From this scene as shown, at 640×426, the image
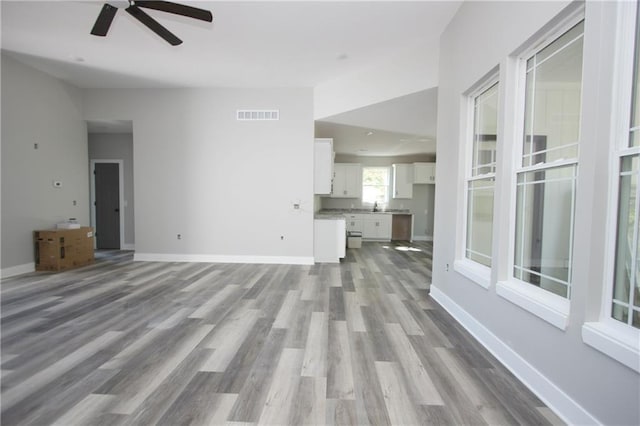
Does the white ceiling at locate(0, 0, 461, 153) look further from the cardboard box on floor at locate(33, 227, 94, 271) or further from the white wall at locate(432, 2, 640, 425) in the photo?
the cardboard box on floor at locate(33, 227, 94, 271)

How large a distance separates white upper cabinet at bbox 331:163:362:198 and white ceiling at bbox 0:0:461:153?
3.47 meters

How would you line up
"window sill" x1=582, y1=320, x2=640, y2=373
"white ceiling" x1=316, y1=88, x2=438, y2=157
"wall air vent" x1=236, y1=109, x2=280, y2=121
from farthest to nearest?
"wall air vent" x1=236, y1=109, x2=280, y2=121 < "white ceiling" x1=316, y1=88, x2=438, y2=157 < "window sill" x1=582, y1=320, x2=640, y2=373

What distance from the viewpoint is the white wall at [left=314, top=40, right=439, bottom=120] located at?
3713 millimetres

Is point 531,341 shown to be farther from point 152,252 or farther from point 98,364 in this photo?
point 152,252

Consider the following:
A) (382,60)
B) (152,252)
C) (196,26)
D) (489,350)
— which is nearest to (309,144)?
(382,60)

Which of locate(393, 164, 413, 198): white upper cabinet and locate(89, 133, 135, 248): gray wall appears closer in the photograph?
locate(89, 133, 135, 248): gray wall

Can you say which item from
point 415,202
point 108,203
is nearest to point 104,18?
point 108,203

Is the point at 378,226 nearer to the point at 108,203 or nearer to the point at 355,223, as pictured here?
the point at 355,223

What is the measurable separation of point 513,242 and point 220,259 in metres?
4.76

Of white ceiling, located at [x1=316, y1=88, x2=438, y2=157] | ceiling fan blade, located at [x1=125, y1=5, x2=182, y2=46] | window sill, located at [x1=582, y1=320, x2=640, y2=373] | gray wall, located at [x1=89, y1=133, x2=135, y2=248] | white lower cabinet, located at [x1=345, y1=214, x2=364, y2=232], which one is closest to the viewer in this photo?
window sill, located at [x1=582, y1=320, x2=640, y2=373]

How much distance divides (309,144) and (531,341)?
4.36 metres

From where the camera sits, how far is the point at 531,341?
1.85 metres

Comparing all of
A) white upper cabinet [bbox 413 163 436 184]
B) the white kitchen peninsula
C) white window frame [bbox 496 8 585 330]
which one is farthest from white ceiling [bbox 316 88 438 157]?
the white kitchen peninsula

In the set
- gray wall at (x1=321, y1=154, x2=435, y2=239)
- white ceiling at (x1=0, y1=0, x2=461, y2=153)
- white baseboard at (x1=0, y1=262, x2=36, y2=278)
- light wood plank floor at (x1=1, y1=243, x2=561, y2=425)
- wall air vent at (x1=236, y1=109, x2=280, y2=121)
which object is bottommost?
light wood plank floor at (x1=1, y1=243, x2=561, y2=425)
